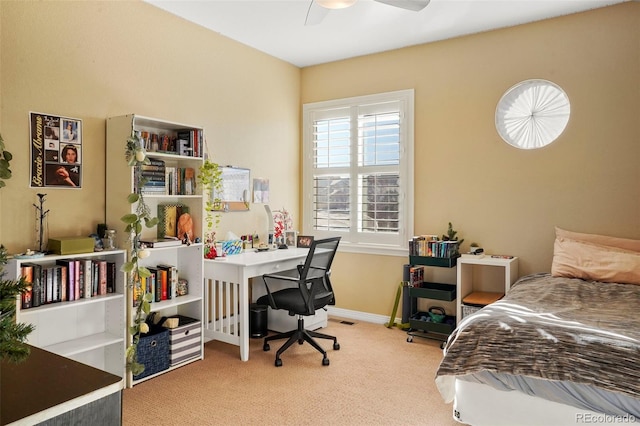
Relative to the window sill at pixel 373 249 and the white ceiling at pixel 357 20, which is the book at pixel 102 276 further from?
the window sill at pixel 373 249

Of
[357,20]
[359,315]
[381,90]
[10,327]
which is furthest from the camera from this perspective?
[359,315]

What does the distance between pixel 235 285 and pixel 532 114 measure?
2917 millimetres

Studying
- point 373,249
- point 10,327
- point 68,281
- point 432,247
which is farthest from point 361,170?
point 10,327

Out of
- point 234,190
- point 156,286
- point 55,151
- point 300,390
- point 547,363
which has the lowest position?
point 300,390

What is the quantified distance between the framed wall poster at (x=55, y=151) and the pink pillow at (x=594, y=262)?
357cm

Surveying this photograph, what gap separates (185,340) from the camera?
11.0 ft

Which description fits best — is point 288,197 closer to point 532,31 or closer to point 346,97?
point 346,97

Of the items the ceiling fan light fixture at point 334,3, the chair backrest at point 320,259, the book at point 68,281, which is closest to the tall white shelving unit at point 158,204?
the book at point 68,281

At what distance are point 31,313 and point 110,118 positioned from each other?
139 centimetres

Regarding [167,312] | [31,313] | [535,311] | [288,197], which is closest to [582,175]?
[535,311]

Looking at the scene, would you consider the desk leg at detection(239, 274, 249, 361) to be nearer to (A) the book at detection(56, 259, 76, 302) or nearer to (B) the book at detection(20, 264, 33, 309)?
(A) the book at detection(56, 259, 76, 302)

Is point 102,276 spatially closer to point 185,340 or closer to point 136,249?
point 136,249

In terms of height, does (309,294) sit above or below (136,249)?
below

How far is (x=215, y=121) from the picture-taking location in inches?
158
